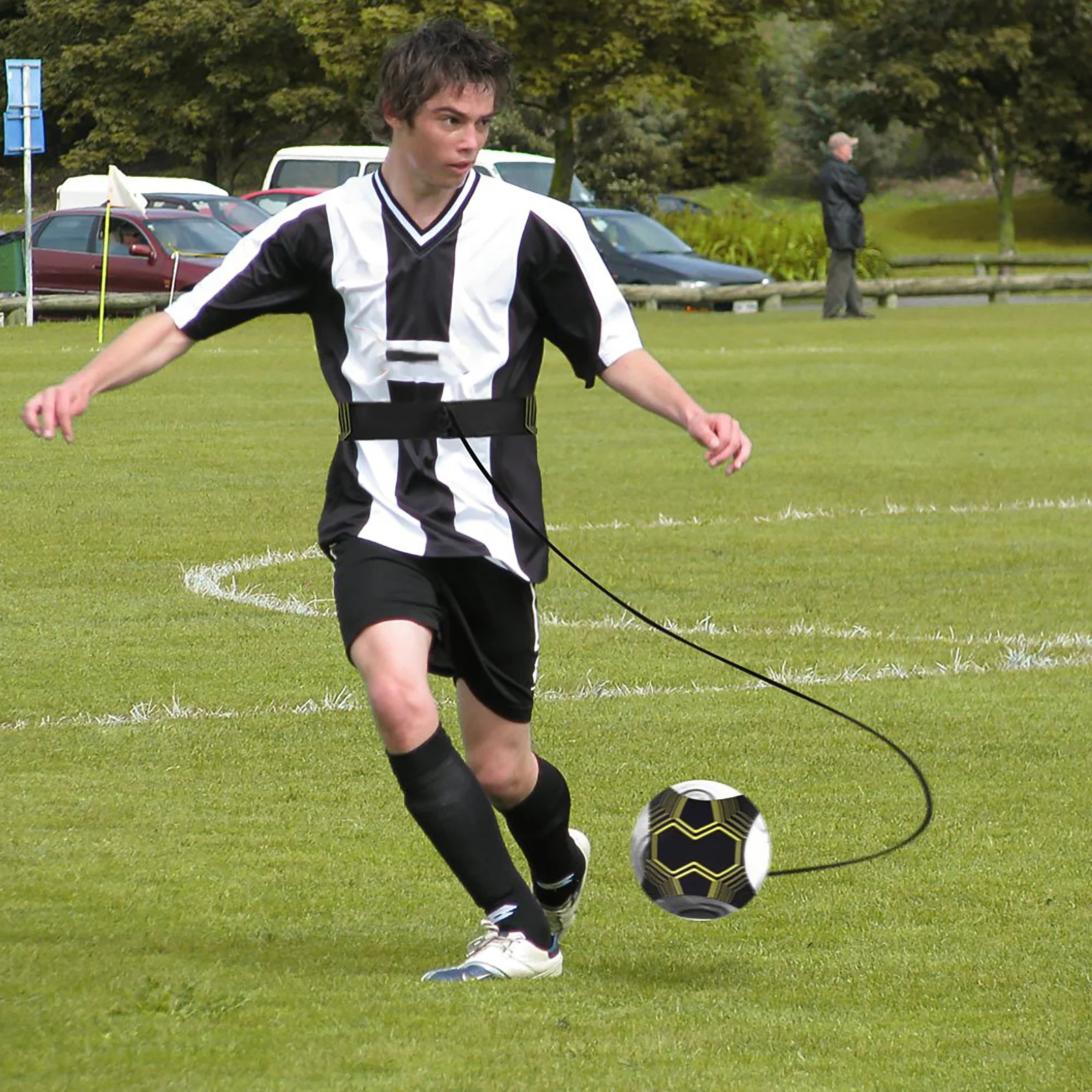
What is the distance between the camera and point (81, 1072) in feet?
12.7

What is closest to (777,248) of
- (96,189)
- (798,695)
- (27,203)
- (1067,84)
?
(96,189)

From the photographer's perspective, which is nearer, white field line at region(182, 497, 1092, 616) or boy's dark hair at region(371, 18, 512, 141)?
boy's dark hair at region(371, 18, 512, 141)

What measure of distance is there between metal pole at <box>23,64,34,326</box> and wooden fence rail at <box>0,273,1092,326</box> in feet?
1.22

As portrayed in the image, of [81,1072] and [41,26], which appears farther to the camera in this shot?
[41,26]

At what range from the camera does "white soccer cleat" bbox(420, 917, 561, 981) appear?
14.8 ft

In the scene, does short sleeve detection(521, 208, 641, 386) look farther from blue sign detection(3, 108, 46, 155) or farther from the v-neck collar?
blue sign detection(3, 108, 46, 155)

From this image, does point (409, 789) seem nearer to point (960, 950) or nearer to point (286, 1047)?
point (286, 1047)

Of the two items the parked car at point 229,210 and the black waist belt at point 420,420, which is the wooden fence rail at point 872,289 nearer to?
the parked car at point 229,210

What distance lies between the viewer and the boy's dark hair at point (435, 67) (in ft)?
14.6

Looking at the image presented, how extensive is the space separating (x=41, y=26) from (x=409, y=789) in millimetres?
65167

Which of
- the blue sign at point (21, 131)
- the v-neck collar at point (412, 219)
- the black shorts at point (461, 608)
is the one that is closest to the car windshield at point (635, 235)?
the blue sign at point (21, 131)

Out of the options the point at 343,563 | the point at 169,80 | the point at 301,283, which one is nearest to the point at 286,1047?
the point at 343,563

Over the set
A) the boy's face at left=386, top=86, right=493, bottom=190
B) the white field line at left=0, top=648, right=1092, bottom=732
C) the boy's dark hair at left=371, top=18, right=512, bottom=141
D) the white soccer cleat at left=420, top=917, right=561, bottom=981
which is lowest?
the white field line at left=0, top=648, right=1092, bottom=732

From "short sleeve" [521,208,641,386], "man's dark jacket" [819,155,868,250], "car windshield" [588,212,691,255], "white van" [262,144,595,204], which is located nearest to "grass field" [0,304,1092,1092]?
"short sleeve" [521,208,641,386]
